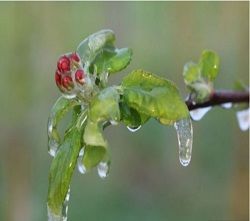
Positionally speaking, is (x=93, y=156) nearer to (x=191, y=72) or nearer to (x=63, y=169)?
(x=63, y=169)

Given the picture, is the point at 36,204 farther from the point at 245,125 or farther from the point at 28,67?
the point at 245,125

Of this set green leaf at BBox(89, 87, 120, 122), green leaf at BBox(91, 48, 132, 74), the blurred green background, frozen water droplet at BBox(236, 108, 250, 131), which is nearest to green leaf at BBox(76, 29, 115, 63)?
green leaf at BBox(91, 48, 132, 74)

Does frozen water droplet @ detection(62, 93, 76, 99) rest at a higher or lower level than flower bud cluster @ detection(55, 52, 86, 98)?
lower

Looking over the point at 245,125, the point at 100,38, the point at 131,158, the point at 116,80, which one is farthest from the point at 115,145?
the point at 100,38

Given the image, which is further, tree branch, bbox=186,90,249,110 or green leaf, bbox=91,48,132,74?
tree branch, bbox=186,90,249,110

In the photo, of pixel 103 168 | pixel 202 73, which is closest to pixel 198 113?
pixel 202 73

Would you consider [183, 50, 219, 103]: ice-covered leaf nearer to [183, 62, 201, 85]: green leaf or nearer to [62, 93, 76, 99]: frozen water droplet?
[183, 62, 201, 85]: green leaf

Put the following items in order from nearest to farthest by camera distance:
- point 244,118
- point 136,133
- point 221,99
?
point 221,99, point 244,118, point 136,133
